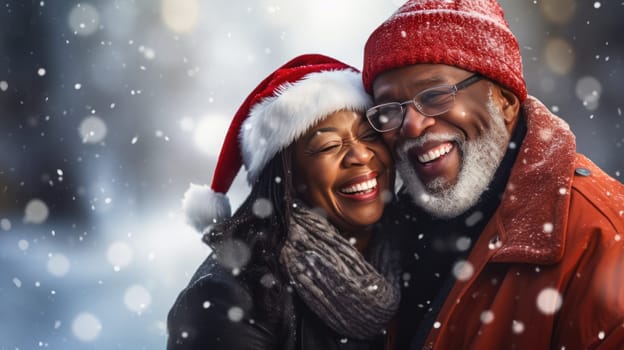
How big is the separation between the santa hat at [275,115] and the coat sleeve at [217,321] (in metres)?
0.55

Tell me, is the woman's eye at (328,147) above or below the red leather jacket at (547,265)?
above

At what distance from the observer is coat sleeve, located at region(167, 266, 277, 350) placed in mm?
2461

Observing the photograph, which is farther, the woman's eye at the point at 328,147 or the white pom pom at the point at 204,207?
the white pom pom at the point at 204,207

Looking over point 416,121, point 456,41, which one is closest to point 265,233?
point 416,121

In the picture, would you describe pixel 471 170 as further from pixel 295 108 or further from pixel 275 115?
pixel 275 115

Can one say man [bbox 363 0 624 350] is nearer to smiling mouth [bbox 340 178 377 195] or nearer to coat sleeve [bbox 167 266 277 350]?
smiling mouth [bbox 340 178 377 195]

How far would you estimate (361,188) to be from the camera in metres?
2.75

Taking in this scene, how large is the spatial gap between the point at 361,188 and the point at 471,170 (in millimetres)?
600

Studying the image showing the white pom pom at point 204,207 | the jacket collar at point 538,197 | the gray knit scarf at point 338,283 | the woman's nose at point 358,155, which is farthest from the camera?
the white pom pom at point 204,207

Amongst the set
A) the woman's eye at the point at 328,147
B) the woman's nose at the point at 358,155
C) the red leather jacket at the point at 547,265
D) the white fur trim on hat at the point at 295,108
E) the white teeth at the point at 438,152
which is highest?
the white fur trim on hat at the point at 295,108

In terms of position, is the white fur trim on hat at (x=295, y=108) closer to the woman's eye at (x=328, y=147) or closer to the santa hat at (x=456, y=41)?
the woman's eye at (x=328, y=147)

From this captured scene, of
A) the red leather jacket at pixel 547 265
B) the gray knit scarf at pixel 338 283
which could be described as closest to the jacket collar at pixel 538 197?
the red leather jacket at pixel 547 265

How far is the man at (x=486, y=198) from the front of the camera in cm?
171

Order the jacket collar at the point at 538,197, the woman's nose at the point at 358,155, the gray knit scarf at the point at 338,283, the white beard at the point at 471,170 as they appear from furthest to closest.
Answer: the woman's nose at the point at 358,155 → the gray knit scarf at the point at 338,283 → the white beard at the point at 471,170 → the jacket collar at the point at 538,197
